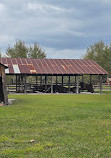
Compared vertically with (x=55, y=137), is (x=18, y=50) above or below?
above

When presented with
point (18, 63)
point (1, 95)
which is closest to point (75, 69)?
point (18, 63)

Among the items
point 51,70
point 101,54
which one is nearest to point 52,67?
point 51,70

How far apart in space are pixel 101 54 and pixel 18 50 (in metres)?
16.0

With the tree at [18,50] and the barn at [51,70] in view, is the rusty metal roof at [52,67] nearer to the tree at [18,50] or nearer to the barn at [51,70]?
the barn at [51,70]

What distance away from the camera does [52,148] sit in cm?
507

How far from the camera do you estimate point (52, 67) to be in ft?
93.8

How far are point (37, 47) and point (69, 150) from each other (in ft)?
156

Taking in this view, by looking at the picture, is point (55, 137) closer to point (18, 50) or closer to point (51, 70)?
point (51, 70)

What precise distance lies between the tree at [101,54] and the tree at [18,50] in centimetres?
1195

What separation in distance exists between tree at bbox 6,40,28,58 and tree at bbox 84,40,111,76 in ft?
39.2

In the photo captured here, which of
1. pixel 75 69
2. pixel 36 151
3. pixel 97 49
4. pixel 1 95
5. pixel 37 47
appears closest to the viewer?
pixel 36 151

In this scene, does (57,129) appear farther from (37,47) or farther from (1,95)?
(37,47)

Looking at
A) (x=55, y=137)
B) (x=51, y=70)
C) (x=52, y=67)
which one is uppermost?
(x=52, y=67)

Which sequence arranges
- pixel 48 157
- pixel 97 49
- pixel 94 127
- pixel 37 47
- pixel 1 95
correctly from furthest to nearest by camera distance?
pixel 37 47 → pixel 97 49 → pixel 1 95 → pixel 94 127 → pixel 48 157
